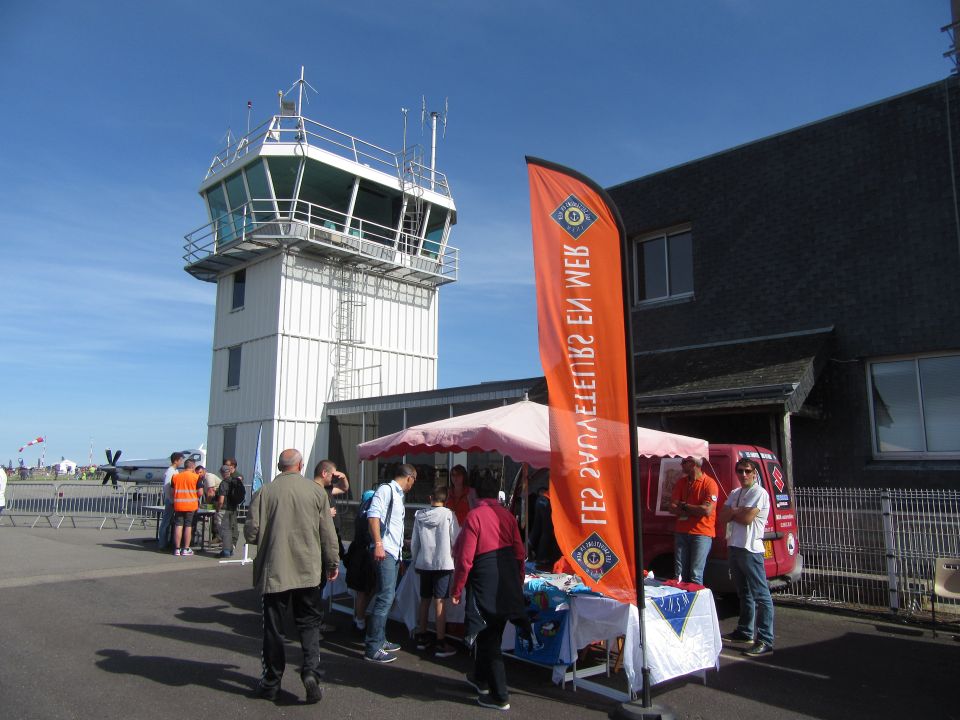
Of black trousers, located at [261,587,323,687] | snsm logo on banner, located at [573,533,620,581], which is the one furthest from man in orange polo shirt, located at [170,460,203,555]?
snsm logo on banner, located at [573,533,620,581]

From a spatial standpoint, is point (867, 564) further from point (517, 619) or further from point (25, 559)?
point (25, 559)

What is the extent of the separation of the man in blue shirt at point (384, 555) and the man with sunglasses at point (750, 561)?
3.24 m

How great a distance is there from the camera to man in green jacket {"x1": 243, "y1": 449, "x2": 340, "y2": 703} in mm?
5344

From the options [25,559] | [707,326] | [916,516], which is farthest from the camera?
[707,326]

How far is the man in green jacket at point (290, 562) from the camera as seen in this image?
17.5ft

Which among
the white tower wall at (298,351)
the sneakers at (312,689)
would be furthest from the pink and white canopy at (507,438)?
the white tower wall at (298,351)

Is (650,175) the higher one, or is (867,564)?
(650,175)

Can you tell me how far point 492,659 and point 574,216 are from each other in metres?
3.42

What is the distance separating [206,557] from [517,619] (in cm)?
985

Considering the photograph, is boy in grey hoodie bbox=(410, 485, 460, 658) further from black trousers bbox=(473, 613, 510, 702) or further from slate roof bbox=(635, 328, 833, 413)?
slate roof bbox=(635, 328, 833, 413)

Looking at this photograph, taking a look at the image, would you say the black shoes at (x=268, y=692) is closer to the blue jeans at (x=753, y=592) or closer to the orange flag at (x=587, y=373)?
the orange flag at (x=587, y=373)

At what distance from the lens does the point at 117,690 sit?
5449mm

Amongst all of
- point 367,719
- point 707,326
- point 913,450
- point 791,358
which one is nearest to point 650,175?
point 707,326

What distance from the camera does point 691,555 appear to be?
24.4 feet
